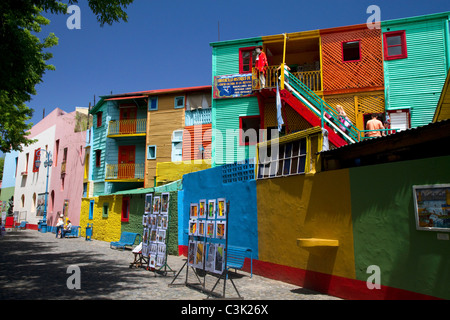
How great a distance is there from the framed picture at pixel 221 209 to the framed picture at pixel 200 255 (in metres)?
0.90

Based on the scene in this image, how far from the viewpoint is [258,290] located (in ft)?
29.9

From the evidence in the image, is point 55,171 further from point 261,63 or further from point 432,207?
point 432,207

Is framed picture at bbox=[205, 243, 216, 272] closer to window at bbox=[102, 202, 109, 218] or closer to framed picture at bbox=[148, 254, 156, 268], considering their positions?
framed picture at bbox=[148, 254, 156, 268]

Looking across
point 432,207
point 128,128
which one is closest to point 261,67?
point 432,207

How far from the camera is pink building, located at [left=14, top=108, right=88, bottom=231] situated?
102 feet

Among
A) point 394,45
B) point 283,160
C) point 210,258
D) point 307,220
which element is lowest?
point 210,258

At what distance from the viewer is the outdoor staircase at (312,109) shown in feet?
41.1

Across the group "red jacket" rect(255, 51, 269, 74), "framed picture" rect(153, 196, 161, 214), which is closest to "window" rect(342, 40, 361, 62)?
"red jacket" rect(255, 51, 269, 74)

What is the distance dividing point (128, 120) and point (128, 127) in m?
0.52

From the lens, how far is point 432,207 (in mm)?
6066

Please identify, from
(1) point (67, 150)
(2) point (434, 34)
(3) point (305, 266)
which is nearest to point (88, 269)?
(3) point (305, 266)

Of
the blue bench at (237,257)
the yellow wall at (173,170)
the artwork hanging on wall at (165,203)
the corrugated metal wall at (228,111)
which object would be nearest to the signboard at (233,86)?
the corrugated metal wall at (228,111)

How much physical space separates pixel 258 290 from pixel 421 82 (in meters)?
11.5

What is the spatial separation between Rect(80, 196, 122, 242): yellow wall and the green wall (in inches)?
675
